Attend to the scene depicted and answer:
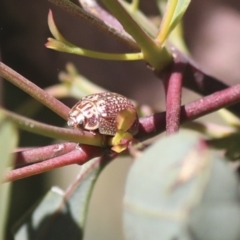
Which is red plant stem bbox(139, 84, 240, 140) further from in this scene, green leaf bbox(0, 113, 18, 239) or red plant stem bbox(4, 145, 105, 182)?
green leaf bbox(0, 113, 18, 239)

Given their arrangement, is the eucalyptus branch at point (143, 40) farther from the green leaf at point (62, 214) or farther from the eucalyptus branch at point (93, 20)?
the green leaf at point (62, 214)

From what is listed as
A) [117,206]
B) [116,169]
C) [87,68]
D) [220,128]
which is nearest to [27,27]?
[87,68]

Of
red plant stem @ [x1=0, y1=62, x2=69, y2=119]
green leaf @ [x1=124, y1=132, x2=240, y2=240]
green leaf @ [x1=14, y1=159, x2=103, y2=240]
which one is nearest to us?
green leaf @ [x1=124, y1=132, x2=240, y2=240]

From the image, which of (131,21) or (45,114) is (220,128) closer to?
(131,21)

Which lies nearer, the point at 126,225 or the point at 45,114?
the point at 126,225

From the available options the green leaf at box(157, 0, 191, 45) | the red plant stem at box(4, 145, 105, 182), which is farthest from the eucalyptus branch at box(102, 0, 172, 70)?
the red plant stem at box(4, 145, 105, 182)
